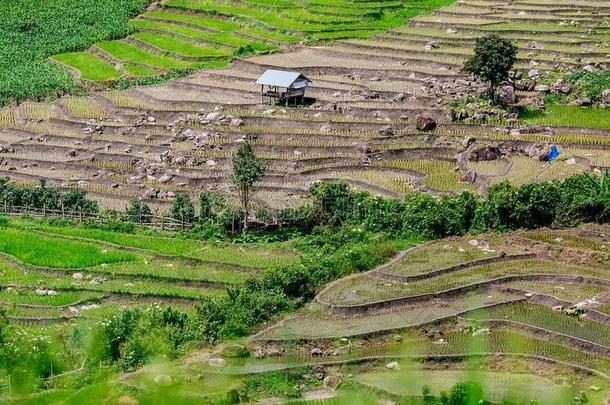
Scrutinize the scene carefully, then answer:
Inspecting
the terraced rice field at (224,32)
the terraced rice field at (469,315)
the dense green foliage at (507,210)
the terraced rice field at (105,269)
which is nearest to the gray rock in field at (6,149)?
the terraced rice field at (105,269)

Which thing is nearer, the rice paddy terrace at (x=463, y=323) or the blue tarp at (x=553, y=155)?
the rice paddy terrace at (x=463, y=323)

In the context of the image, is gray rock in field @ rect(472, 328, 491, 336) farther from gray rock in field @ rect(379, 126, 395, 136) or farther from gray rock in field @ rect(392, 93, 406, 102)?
gray rock in field @ rect(392, 93, 406, 102)

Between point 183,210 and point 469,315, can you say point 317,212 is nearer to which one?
point 183,210

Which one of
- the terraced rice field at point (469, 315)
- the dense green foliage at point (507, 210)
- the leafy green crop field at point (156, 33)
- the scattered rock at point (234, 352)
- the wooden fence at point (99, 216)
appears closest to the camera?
the terraced rice field at point (469, 315)

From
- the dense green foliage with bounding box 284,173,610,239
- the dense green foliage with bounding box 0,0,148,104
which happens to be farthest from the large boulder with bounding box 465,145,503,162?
the dense green foliage with bounding box 0,0,148,104

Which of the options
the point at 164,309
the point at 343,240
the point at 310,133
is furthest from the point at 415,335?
the point at 310,133

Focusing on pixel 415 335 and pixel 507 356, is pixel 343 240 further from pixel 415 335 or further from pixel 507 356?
pixel 507 356

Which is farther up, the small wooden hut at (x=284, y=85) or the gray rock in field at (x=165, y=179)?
the small wooden hut at (x=284, y=85)

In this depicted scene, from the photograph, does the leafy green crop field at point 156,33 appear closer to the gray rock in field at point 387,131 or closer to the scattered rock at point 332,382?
the gray rock in field at point 387,131
